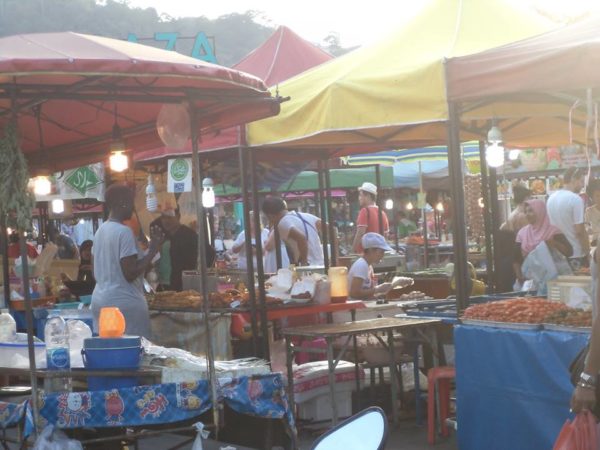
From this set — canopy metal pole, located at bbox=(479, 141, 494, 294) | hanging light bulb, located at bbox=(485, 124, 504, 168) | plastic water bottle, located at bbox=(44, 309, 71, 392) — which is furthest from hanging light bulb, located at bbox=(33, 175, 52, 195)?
canopy metal pole, located at bbox=(479, 141, 494, 294)

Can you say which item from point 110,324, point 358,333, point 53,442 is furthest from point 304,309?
point 53,442

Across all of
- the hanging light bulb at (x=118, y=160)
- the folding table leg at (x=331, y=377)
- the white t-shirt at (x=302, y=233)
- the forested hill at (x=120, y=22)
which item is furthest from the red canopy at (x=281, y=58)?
the forested hill at (x=120, y=22)

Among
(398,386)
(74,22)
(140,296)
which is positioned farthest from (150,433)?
(74,22)

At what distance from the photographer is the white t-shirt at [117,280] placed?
714cm

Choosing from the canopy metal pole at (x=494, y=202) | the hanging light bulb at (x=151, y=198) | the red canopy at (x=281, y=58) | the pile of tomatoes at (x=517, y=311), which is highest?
the red canopy at (x=281, y=58)

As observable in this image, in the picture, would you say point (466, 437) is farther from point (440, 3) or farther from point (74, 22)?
point (74, 22)

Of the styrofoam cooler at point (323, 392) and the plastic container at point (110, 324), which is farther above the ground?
the plastic container at point (110, 324)

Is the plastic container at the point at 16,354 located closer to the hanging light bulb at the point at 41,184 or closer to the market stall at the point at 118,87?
the market stall at the point at 118,87

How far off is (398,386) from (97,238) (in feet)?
9.76

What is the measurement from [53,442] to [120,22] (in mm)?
81073

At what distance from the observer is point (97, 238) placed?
24.0 feet

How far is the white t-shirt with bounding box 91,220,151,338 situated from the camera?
23.4 feet

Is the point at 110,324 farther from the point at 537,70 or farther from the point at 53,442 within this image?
the point at 537,70

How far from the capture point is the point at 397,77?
23.5ft
